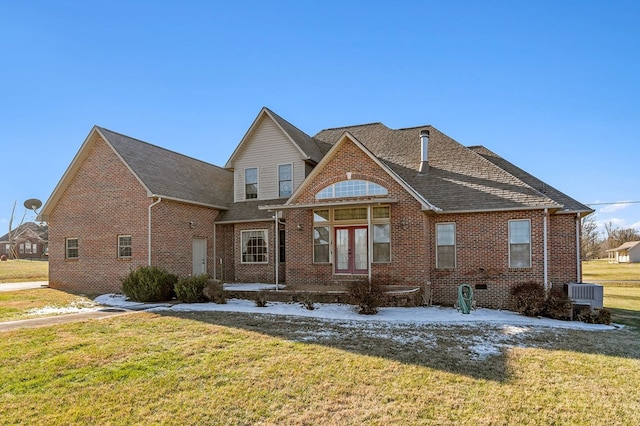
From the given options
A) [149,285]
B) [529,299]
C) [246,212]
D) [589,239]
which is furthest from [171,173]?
[589,239]

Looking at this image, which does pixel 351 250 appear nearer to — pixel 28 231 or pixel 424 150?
pixel 424 150

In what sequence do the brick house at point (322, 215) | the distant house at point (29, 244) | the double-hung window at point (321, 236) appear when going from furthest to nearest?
the distant house at point (29, 244) → the double-hung window at point (321, 236) → the brick house at point (322, 215)

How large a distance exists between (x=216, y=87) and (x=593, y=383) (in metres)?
17.0

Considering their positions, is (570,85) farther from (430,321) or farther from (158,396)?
(158,396)

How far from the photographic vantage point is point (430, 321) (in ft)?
36.0

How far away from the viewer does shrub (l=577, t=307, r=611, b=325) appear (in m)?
11.7

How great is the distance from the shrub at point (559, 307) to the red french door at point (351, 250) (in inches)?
236

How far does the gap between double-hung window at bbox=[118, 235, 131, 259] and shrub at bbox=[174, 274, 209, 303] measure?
4077mm

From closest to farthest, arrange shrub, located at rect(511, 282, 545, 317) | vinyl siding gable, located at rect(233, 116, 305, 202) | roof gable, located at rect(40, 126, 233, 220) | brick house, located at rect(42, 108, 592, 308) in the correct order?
shrub, located at rect(511, 282, 545, 317), brick house, located at rect(42, 108, 592, 308), roof gable, located at rect(40, 126, 233, 220), vinyl siding gable, located at rect(233, 116, 305, 202)

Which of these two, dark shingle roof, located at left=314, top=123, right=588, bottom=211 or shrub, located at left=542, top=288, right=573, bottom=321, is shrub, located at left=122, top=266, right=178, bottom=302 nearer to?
dark shingle roof, located at left=314, top=123, right=588, bottom=211

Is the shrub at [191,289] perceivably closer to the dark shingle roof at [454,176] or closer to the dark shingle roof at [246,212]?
the dark shingle roof at [246,212]

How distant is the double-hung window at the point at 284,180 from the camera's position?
1895 centimetres

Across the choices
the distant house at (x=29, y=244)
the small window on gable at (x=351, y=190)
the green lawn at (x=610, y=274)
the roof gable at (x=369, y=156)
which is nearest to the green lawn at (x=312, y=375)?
the roof gable at (x=369, y=156)

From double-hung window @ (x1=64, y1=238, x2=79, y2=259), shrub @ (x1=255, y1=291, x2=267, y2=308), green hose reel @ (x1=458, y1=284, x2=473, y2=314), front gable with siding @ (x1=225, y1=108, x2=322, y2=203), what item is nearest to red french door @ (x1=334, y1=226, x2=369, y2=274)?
shrub @ (x1=255, y1=291, x2=267, y2=308)
